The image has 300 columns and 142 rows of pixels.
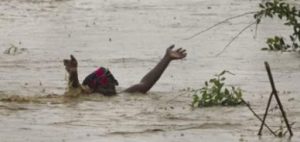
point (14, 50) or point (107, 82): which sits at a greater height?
point (107, 82)

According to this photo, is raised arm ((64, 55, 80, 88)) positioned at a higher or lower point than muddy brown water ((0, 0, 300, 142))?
higher

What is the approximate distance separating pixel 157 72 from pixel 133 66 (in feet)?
9.55

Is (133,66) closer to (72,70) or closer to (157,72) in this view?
(157,72)

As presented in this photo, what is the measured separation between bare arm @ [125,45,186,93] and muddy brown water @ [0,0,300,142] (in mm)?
129

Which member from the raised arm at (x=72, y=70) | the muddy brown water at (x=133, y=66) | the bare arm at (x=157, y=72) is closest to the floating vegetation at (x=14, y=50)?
the muddy brown water at (x=133, y=66)

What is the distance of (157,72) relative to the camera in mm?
12750

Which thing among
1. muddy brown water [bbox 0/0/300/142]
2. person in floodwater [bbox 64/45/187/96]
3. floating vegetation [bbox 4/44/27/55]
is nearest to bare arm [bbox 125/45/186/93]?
person in floodwater [bbox 64/45/187/96]

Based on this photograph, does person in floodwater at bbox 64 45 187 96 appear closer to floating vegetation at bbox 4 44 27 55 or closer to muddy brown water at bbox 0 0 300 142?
muddy brown water at bbox 0 0 300 142

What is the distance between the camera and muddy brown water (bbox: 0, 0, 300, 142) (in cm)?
1009

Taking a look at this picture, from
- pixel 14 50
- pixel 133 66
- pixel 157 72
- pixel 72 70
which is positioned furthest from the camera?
pixel 14 50

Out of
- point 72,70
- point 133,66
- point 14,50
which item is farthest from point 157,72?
point 14,50

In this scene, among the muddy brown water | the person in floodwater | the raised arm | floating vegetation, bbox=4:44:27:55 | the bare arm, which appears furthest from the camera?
floating vegetation, bbox=4:44:27:55

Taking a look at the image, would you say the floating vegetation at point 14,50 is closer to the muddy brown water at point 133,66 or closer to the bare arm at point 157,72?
the muddy brown water at point 133,66

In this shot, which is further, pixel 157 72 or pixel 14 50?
pixel 14 50
